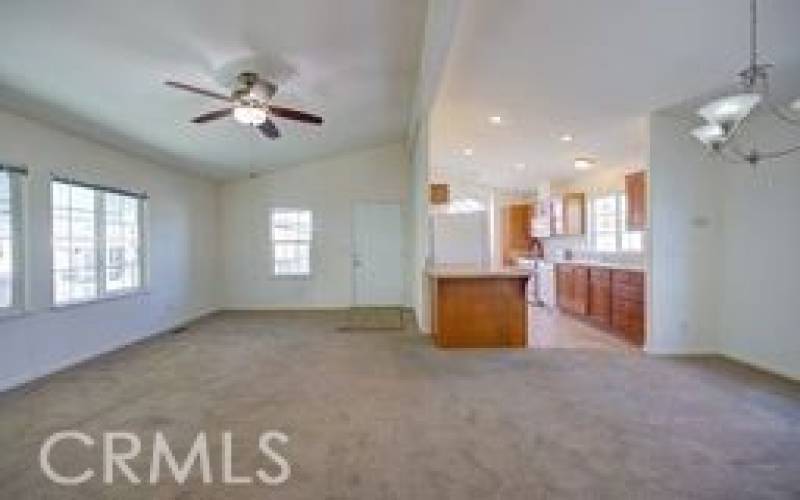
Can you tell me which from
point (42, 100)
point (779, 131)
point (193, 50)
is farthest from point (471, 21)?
point (42, 100)

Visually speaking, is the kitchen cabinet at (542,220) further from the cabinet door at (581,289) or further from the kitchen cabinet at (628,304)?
the kitchen cabinet at (628,304)

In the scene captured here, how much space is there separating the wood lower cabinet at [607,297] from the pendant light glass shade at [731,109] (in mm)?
3278

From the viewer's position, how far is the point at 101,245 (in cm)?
605

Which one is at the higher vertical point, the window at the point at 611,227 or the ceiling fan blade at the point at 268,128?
the ceiling fan blade at the point at 268,128

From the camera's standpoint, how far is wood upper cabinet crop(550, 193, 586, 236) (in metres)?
8.85

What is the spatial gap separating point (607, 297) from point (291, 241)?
554 cm

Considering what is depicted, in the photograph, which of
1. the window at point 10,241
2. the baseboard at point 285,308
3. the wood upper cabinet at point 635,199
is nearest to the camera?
the window at point 10,241

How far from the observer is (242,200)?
9.74 m

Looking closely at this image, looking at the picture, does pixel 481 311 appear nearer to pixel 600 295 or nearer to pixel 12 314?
pixel 600 295

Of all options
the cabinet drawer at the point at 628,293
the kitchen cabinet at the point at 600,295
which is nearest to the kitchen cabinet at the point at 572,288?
the kitchen cabinet at the point at 600,295

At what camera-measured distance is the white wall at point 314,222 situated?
9695mm

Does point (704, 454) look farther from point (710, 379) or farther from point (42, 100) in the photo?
point (42, 100)
